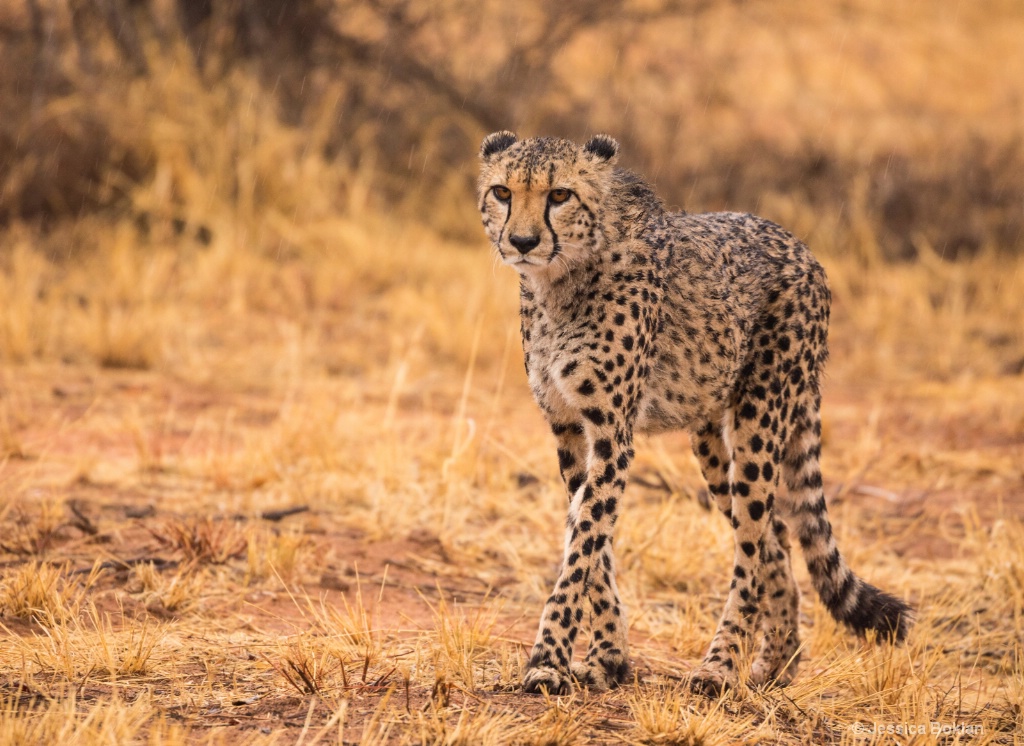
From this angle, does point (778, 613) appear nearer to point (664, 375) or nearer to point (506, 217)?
point (664, 375)

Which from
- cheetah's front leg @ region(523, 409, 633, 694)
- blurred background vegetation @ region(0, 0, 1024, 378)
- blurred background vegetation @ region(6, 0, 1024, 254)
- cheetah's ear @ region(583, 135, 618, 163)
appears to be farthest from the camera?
blurred background vegetation @ region(6, 0, 1024, 254)

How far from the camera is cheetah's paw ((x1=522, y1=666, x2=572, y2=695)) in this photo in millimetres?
3365

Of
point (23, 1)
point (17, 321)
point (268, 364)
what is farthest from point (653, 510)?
point (23, 1)

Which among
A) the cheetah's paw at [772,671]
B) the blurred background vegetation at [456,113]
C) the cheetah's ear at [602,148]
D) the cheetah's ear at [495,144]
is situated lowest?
the cheetah's paw at [772,671]

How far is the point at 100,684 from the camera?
10.8 ft

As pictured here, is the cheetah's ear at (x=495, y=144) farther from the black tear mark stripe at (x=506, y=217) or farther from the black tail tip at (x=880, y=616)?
the black tail tip at (x=880, y=616)

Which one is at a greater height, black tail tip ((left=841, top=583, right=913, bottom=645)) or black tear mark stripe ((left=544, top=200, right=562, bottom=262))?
black tear mark stripe ((left=544, top=200, right=562, bottom=262))

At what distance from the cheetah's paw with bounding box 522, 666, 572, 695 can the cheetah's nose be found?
110cm

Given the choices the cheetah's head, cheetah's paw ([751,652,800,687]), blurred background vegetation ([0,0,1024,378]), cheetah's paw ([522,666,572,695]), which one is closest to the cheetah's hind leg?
cheetah's paw ([751,652,800,687])

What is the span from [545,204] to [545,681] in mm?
1274

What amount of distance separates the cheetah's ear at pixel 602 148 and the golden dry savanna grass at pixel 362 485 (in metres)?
0.79

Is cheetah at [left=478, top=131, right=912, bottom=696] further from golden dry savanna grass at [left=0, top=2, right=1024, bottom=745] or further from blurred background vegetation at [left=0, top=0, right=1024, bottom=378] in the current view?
blurred background vegetation at [left=0, top=0, right=1024, bottom=378]

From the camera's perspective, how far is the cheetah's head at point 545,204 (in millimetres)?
3588

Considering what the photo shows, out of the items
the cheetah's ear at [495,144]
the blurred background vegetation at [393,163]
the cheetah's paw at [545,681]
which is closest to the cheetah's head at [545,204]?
the cheetah's ear at [495,144]
